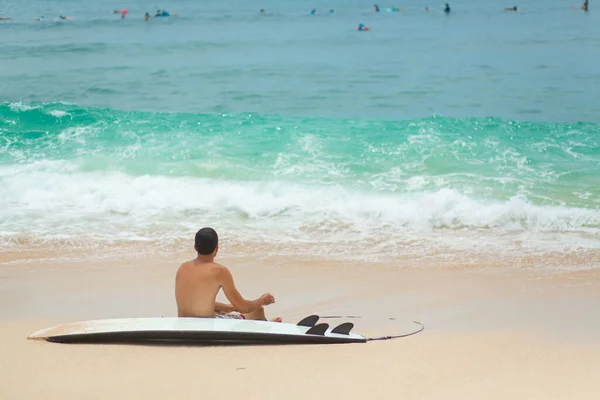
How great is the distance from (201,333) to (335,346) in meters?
0.83

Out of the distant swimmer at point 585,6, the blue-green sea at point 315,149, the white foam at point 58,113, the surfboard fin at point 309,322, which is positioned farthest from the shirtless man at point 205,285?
the distant swimmer at point 585,6

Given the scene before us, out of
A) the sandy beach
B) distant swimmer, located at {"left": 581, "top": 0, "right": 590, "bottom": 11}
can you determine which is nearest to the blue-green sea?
the sandy beach

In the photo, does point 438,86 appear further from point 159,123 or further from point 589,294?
point 589,294

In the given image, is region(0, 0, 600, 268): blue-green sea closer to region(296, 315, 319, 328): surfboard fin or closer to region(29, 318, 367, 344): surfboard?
region(296, 315, 319, 328): surfboard fin

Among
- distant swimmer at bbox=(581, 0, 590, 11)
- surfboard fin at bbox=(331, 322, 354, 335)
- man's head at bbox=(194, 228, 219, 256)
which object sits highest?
distant swimmer at bbox=(581, 0, 590, 11)

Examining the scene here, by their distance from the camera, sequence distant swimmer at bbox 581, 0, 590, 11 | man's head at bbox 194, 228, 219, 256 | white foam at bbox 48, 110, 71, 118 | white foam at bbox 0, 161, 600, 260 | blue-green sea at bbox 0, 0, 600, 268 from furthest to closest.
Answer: distant swimmer at bbox 581, 0, 590, 11, white foam at bbox 48, 110, 71, 118, blue-green sea at bbox 0, 0, 600, 268, white foam at bbox 0, 161, 600, 260, man's head at bbox 194, 228, 219, 256

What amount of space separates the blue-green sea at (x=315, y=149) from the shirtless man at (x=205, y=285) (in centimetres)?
261

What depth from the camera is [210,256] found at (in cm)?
515

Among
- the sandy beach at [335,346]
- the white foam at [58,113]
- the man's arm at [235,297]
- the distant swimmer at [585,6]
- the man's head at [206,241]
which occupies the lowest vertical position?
the sandy beach at [335,346]

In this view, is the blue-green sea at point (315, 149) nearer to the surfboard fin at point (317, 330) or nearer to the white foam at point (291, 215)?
the white foam at point (291, 215)

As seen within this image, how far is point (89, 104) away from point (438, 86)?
353 inches

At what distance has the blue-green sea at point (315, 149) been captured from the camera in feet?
28.6

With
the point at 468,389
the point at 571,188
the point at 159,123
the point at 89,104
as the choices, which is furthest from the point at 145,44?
the point at 468,389

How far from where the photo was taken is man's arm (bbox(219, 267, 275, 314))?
5.11 m
